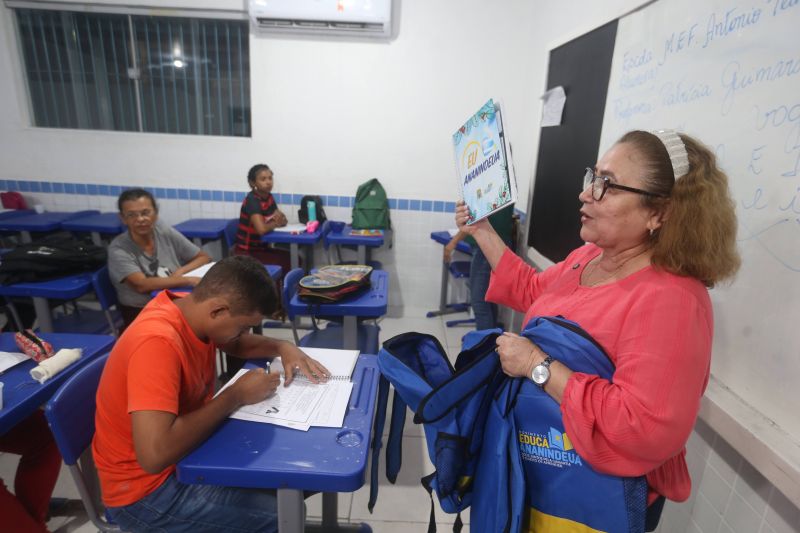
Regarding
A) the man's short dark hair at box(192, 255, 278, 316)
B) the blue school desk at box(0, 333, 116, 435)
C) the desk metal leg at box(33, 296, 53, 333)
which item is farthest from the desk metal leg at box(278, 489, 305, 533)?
the desk metal leg at box(33, 296, 53, 333)

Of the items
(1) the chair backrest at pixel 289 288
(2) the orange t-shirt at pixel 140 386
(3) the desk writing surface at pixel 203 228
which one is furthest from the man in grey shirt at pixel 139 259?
(2) the orange t-shirt at pixel 140 386

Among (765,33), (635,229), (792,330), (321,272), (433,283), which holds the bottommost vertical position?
(433,283)

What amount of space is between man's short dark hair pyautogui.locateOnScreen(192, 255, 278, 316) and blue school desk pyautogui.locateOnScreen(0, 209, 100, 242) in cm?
318

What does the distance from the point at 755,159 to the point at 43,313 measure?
126 inches

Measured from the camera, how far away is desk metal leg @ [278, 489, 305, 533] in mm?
1011

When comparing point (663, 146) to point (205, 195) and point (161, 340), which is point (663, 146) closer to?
point (161, 340)

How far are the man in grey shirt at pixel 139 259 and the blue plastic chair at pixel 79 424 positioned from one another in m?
1.08

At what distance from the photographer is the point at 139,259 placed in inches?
92.4

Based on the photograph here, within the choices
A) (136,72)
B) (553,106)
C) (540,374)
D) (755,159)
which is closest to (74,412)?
(540,374)

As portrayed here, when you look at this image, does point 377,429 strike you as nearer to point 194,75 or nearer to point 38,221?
point 38,221

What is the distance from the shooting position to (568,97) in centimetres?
247

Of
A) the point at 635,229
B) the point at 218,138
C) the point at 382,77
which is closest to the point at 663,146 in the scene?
the point at 635,229

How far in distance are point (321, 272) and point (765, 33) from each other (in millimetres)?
1921

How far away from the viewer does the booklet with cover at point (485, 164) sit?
112cm
